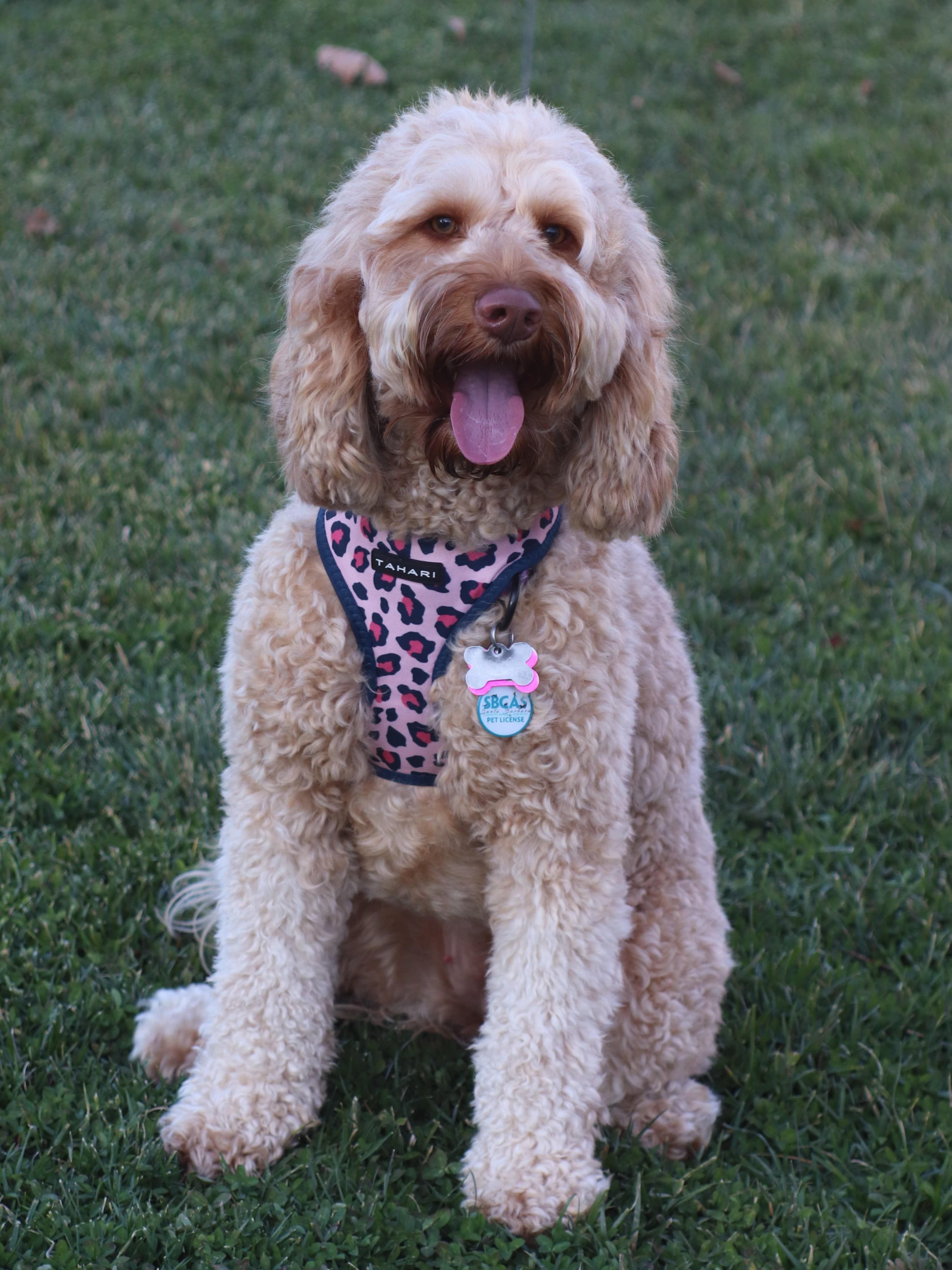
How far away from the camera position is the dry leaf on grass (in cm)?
870

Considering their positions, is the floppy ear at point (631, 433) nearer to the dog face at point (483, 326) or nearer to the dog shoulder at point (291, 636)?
the dog face at point (483, 326)

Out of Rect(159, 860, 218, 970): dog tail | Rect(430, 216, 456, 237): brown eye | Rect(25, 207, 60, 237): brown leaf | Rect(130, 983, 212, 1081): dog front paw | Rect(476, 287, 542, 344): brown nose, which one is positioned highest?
Rect(430, 216, 456, 237): brown eye

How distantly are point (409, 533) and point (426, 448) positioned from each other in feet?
0.66

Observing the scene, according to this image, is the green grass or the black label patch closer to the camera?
the black label patch

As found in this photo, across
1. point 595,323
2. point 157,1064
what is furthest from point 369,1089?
point 595,323

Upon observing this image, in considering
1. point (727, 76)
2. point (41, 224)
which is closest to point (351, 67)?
point (727, 76)

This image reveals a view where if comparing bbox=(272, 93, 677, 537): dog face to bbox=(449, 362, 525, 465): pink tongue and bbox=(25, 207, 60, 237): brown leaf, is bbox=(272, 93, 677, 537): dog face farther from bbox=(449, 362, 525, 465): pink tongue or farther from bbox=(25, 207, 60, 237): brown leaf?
bbox=(25, 207, 60, 237): brown leaf

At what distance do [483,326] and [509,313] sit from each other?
57mm

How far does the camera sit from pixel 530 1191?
2.89m

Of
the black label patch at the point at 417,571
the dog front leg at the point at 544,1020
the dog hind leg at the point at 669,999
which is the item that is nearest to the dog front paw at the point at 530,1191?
the dog front leg at the point at 544,1020

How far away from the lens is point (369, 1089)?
3.27 meters

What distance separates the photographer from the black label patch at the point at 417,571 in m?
2.81

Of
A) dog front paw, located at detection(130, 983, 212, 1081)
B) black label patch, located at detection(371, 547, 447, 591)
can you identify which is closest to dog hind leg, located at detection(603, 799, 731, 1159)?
black label patch, located at detection(371, 547, 447, 591)

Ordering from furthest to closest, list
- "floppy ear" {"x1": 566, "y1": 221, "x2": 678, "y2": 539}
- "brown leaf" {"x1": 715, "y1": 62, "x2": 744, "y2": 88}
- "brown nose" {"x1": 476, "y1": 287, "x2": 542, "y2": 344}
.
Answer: "brown leaf" {"x1": 715, "y1": 62, "x2": 744, "y2": 88}, "floppy ear" {"x1": 566, "y1": 221, "x2": 678, "y2": 539}, "brown nose" {"x1": 476, "y1": 287, "x2": 542, "y2": 344}
